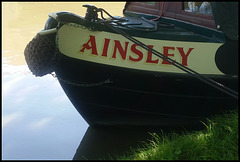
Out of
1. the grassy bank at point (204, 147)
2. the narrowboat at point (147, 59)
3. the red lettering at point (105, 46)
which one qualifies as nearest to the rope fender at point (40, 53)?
the narrowboat at point (147, 59)

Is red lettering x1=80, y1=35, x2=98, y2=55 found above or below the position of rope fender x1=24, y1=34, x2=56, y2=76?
above

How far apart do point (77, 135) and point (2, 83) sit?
7.87ft

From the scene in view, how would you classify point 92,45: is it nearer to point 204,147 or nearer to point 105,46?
point 105,46

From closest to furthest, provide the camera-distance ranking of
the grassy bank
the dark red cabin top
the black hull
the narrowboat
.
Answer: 1. the grassy bank
2. the narrowboat
3. the black hull
4. the dark red cabin top

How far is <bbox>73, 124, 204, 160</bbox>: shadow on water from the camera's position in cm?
379

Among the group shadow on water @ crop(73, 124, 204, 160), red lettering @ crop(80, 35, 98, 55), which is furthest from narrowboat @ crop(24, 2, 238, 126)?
shadow on water @ crop(73, 124, 204, 160)

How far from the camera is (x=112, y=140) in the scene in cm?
409

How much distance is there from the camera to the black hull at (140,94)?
3.61 metres

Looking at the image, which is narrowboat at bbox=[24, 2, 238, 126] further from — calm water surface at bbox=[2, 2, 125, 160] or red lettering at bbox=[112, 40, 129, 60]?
calm water surface at bbox=[2, 2, 125, 160]

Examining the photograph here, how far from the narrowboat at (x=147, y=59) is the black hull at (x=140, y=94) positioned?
0.04 ft

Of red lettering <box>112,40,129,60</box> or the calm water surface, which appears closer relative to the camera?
red lettering <box>112,40,129,60</box>

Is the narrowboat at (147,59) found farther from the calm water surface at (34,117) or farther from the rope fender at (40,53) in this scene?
the calm water surface at (34,117)

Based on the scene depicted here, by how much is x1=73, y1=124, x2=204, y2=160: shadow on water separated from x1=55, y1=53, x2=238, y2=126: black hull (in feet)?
0.41

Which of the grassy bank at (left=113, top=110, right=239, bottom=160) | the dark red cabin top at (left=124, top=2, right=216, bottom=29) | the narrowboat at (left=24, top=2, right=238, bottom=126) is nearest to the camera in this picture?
the grassy bank at (left=113, top=110, right=239, bottom=160)
